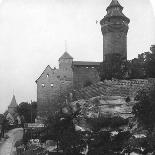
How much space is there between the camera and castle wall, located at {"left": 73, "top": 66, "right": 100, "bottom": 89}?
261 ft

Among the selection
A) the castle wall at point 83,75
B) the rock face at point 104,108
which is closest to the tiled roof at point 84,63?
the castle wall at point 83,75

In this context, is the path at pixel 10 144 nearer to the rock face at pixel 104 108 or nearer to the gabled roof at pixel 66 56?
the rock face at pixel 104 108

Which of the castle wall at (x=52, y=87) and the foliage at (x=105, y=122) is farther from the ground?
the castle wall at (x=52, y=87)

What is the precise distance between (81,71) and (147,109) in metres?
39.3

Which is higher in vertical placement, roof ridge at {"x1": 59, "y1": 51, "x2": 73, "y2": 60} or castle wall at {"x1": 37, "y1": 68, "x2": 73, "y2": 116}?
roof ridge at {"x1": 59, "y1": 51, "x2": 73, "y2": 60}

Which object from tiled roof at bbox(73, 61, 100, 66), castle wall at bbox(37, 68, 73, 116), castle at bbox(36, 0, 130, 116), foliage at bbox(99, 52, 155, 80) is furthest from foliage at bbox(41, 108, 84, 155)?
tiled roof at bbox(73, 61, 100, 66)

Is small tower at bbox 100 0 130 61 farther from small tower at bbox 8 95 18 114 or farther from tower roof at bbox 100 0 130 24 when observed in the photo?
small tower at bbox 8 95 18 114

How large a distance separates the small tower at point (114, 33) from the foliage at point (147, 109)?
31428 mm

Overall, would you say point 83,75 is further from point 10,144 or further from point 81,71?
point 10,144

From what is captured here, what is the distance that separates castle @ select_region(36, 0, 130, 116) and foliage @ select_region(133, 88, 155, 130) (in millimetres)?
30905

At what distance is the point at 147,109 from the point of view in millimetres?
41688

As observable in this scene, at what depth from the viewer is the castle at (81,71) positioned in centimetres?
7612

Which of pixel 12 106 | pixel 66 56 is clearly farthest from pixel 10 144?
pixel 12 106

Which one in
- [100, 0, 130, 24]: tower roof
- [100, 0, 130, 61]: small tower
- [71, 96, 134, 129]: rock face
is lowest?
[71, 96, 134, 129]: rock face
